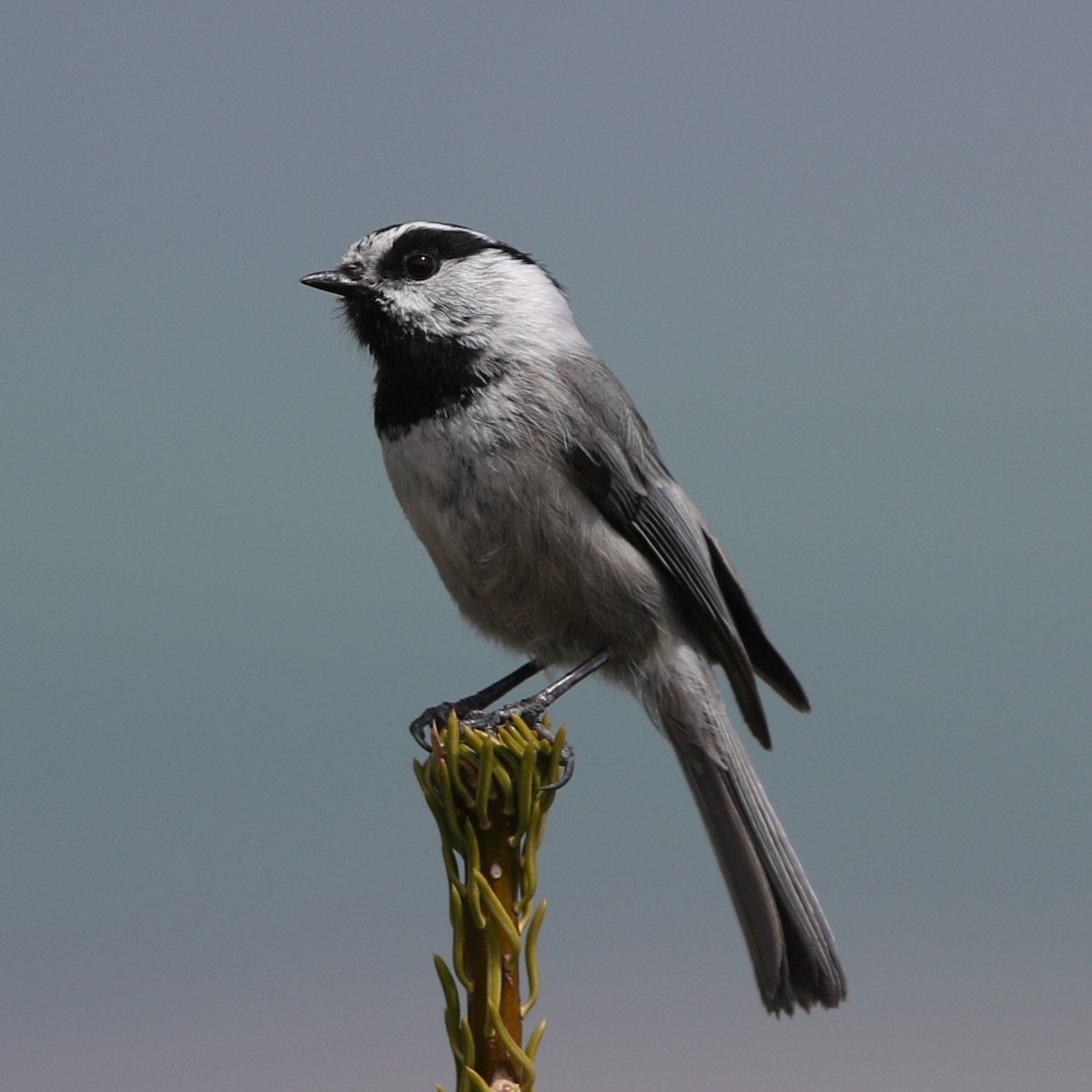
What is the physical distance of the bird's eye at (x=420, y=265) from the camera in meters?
2.34

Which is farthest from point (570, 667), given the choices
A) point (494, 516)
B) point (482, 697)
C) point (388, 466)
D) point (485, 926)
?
point (485, 926)

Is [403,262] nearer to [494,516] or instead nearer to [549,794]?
[494,516]

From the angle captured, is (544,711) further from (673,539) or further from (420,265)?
(420,265)

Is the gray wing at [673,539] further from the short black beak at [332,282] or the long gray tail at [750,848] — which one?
the short black beak at [332,282]

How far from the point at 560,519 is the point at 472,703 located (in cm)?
43

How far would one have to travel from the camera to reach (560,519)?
85.6 inches

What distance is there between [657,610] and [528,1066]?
0.88 meters

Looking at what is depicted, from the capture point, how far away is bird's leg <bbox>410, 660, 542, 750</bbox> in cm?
219

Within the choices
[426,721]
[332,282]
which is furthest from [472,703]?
[332,282]

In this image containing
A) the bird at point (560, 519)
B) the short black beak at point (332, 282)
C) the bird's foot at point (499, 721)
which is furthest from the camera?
the short black beak at point (332, 282)

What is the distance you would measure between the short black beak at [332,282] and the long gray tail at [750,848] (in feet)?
3.01

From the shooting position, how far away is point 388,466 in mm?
2258

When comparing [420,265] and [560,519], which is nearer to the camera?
[560,519]

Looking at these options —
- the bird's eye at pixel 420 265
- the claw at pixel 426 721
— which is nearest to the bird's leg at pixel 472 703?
the claw at pixel 426 721
